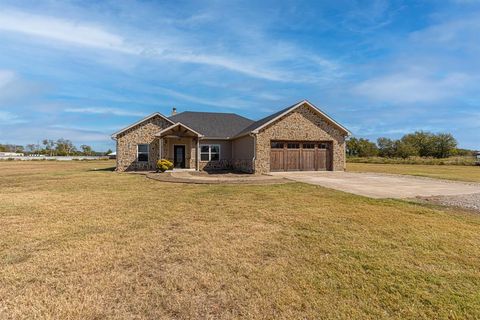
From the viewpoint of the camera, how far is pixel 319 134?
21297 mm

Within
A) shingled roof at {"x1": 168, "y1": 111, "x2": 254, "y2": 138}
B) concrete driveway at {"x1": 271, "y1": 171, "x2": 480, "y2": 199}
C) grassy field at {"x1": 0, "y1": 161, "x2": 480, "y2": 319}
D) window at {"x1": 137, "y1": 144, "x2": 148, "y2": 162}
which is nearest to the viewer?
grassy field at {"x1": 0, "y1": 161, "x2": 480, "y2": 319}

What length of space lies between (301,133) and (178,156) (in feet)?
35.7

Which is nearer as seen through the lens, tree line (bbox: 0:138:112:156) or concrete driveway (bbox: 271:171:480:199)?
concrete driveway (bbox: 271:171:480:199)

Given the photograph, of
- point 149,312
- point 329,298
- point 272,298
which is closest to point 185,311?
point 149,312

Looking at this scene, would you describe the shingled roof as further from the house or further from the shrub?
the shrub

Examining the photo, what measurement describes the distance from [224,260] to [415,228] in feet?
14.7

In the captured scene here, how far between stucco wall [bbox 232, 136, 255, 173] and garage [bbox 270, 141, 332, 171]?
5.23ft

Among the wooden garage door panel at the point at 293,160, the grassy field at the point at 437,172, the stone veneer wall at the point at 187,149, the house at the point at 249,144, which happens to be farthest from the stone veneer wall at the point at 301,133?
the stone veneer wall at the point at 187,149

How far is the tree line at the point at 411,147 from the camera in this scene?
62.8 metres

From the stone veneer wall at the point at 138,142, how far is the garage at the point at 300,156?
31.5ft

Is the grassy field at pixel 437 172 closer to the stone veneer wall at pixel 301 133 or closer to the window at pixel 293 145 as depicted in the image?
the stone veneer wall at pixel 301 133

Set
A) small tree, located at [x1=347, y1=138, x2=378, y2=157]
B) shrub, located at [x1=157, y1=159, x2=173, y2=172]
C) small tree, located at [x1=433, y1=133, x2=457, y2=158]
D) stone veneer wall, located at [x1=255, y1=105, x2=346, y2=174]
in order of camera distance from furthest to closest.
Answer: small tree, located at [x1=347, y1=138, x2=378, y2=157], small tree, located at [x1=433, y1=133, x2=457, y2=158], shrub, located at [x1=157, y1=159, x2=173, y2=172], stone veneer wall, located at [x1=255, y1=105, x2=346, y2=174]

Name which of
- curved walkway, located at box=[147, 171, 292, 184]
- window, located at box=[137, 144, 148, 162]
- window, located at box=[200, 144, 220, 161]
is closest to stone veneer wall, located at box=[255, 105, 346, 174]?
curved walkway, located at box=[147, 171, 292, 184]

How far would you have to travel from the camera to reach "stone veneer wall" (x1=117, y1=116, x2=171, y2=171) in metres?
21.4
